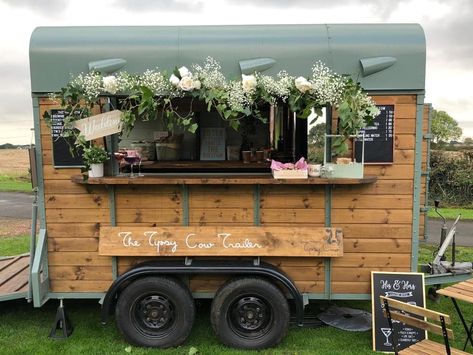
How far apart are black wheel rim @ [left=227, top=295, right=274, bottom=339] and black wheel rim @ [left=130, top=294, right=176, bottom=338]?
52 cm

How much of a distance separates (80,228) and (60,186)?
16.2 inches

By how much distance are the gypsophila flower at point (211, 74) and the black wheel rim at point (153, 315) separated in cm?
185

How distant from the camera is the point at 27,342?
389cm

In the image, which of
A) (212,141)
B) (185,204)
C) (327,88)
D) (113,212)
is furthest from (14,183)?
(327,88)

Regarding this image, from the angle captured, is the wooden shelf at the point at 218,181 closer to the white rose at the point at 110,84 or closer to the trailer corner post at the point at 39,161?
the trailer corner post at the point at 39,161

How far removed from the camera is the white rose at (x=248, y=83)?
3.49 m

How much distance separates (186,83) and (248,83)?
0.50 meters

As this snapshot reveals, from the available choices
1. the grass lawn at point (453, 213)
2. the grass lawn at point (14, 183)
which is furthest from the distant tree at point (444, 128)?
the grass lawn at point (14, 183)

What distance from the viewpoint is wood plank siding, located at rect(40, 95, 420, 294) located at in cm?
380

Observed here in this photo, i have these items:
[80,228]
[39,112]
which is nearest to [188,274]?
[80,228]

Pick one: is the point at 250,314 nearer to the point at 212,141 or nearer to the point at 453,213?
the point at 212,141

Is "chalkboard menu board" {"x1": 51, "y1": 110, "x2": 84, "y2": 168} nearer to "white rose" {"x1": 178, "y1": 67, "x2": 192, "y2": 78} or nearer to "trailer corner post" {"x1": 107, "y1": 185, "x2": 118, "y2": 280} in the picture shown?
"trailer corner post" {"x1": 107, "y1": 185, "x2": 118, "y2": 280}

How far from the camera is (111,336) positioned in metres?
3.99

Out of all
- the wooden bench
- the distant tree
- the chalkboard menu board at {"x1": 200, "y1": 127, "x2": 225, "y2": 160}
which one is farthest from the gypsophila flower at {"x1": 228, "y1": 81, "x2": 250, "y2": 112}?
the distant tree
